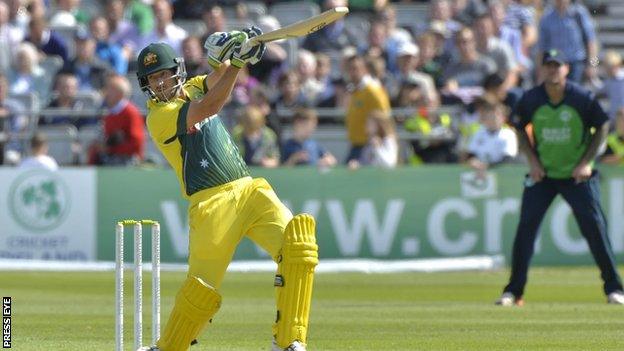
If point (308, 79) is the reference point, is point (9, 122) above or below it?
below

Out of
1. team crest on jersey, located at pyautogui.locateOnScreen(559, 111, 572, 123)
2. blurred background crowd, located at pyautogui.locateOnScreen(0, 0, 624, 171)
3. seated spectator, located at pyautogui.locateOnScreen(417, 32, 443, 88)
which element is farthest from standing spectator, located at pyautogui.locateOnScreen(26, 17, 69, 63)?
team crest on jersey, located at pyautogui.locateOnScreen(559, 111, 572, 123)

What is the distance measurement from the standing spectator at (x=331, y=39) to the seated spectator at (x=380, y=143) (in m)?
3.15

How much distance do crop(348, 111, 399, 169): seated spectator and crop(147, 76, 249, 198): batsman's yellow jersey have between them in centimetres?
1088

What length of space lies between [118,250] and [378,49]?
46.1 feet

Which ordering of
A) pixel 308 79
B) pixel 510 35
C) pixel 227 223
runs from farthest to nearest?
pixel 510 35, pixel 308 79, pixel 227 223

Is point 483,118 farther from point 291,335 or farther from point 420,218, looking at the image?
point 291,335

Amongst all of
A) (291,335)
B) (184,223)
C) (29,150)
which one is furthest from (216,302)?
(29,150)

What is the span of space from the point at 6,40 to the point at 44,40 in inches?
29.4

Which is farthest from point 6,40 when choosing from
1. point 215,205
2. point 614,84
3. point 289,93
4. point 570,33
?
point 215,205

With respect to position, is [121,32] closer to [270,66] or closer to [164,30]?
[164,30]

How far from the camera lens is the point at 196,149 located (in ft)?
30.1

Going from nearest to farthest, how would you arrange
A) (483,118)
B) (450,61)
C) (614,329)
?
(614,329) < (483,118) < (450,61)

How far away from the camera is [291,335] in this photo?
28.9 feet

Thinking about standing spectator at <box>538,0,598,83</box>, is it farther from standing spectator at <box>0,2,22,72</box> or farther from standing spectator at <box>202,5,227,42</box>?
standing spectator at <box>0,2,22,72</box>
